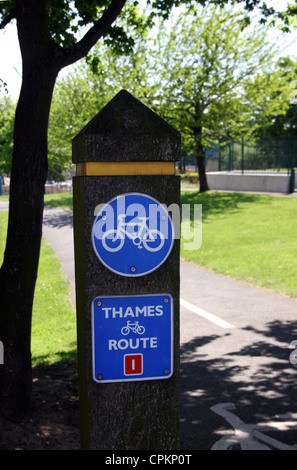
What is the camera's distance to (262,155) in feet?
100

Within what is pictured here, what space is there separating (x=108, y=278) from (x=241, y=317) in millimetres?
6184

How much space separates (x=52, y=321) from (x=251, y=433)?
462 centimetres

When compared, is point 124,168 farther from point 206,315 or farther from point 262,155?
point 262,155

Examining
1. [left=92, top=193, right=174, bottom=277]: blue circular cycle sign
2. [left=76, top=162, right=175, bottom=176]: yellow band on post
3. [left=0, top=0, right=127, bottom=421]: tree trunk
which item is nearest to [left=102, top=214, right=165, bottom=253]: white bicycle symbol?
[left=92, top=193, right=174, bottom=277]: blue circular cycle sign

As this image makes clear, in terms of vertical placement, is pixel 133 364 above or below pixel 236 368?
above

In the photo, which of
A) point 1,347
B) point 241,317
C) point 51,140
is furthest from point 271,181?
point 1,347

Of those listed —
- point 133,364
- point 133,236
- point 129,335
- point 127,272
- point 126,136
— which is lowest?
point 133,364

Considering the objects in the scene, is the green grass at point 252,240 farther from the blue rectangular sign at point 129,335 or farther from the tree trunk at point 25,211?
the blue rectangular sign at point 129,335

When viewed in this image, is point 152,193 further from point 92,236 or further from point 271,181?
point 271,181

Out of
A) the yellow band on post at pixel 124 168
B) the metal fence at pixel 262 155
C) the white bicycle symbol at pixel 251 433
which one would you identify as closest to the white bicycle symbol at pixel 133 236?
the yellow band on post at pixel 124 168

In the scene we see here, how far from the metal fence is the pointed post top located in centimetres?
2585

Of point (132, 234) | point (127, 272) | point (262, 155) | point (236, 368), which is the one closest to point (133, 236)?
point (132, 234)

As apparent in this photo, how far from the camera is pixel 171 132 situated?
272 cm
